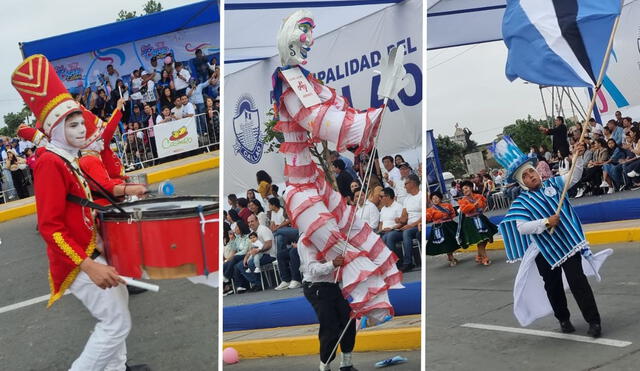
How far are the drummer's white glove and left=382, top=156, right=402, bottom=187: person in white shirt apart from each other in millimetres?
1183

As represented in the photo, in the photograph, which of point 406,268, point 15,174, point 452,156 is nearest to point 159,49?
point 15,174

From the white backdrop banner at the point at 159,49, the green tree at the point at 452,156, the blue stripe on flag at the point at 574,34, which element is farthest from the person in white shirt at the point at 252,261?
the green tree at the point at 452,156

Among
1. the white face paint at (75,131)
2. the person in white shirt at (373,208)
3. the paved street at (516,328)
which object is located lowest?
the paved street at (516,328)

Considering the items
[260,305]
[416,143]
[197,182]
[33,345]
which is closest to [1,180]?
[197,182]

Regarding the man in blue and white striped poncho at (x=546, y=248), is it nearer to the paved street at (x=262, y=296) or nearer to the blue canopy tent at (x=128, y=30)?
the paved street at (x=262, y=296)

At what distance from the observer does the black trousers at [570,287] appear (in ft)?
16.8

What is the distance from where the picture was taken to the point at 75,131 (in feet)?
12.2

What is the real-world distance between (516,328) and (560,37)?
92.5 inches

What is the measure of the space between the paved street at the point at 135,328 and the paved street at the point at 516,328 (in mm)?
1736

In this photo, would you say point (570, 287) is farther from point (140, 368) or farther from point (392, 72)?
point (140, 368)

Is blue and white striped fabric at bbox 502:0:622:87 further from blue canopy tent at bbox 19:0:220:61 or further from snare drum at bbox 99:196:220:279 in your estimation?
blue canopy tent at bbox 19:0:220:61

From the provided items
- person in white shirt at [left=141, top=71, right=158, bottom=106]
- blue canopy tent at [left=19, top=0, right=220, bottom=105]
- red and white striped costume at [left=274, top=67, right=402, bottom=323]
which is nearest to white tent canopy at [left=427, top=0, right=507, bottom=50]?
blue canopy tent at [left=19, top=0, right=220, bottom=105]

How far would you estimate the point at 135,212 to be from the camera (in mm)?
3555

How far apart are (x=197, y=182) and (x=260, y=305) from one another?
6857 mm
